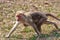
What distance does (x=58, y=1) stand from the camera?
38.2 ft

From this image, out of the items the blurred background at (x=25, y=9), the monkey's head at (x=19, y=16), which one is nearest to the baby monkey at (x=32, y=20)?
the monkey's head at (x=19, y=16)

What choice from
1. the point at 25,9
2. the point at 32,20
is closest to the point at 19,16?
the point at 32,20

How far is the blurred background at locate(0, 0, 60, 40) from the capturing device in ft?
27.7

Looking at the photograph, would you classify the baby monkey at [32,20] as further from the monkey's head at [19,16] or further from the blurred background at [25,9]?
the blurred background at [25,9]

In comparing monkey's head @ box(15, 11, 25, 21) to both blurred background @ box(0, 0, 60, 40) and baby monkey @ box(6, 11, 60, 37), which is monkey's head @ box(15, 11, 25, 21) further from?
blurred background @ box(0, 0, 60, 40)

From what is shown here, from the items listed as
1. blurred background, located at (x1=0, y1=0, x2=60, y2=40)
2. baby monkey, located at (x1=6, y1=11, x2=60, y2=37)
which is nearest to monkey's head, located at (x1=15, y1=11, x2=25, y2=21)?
baby monkey, located at (x1=6, y1=11, x2=60, y2=37)

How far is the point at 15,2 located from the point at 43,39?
3.62m

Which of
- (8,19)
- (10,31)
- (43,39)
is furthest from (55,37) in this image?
(8,19)

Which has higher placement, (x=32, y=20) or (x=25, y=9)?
(x=32, y=20)

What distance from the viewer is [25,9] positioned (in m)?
10.8

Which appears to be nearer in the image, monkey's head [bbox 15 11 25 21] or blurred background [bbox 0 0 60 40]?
monkey's head [bbox 15 11 25 21]

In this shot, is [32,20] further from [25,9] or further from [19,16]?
[25,9]

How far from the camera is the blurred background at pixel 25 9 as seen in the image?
332 inches

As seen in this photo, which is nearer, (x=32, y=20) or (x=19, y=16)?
(x=19, y=16)
